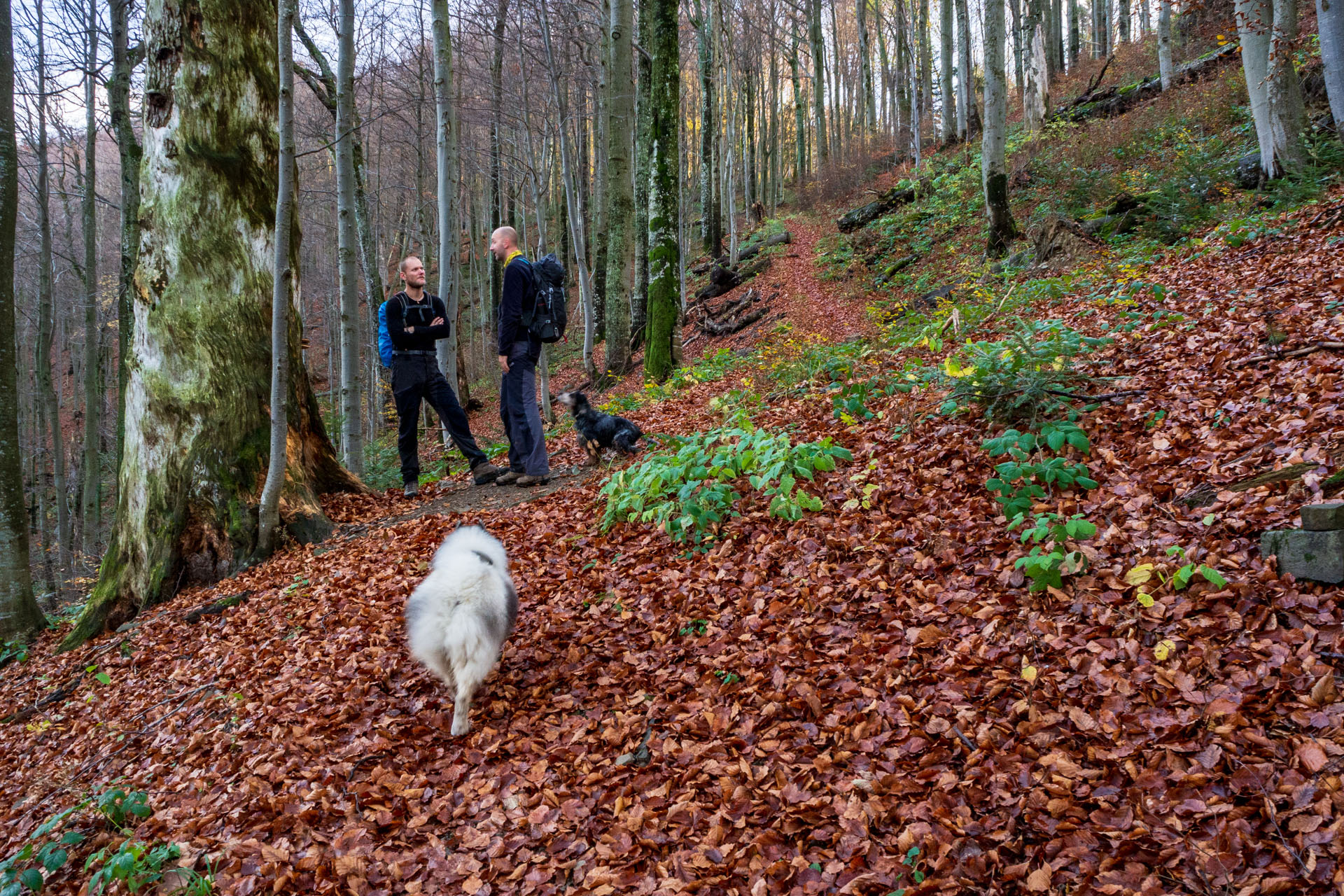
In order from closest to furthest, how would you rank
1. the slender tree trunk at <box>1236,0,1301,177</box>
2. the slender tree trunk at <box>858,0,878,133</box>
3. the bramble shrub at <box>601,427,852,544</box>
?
1. the bramble shrub at <box>601,427,852,544</box>
2. the slender tree trunk at <box>1236,0,1301,177</box>
3. the slender tree trunk at <box>858,0,878,133</box>

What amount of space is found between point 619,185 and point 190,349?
304 inches

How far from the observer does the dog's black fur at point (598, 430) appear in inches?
265

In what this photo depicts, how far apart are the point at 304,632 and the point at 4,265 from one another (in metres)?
5.10

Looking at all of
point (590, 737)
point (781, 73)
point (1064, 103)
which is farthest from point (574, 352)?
point (781, 73)

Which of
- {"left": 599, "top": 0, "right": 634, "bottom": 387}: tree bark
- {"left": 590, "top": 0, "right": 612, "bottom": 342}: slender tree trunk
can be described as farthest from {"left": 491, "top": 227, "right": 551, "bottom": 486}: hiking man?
{"left": 590, "top": 0, "right": 612, "bottom": 342}: slender tree trunk

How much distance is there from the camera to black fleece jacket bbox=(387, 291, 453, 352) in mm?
7066

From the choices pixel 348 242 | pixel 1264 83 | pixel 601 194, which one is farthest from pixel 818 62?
pixel 348 242

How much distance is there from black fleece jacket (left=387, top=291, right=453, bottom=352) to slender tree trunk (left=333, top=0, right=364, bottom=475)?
2.45 metres

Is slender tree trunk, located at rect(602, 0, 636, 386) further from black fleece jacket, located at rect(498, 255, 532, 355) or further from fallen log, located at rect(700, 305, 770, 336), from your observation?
black fleece jacket, located at rect(498, 255, 532, 355)

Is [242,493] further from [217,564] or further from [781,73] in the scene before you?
[781,73]

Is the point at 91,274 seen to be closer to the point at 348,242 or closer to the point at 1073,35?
the point at 348,242

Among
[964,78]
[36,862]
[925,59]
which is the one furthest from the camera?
[925,59]

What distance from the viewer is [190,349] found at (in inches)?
252

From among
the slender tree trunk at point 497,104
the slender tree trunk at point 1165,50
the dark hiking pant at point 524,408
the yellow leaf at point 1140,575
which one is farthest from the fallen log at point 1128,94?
the yellow leaf at point 1140,575
